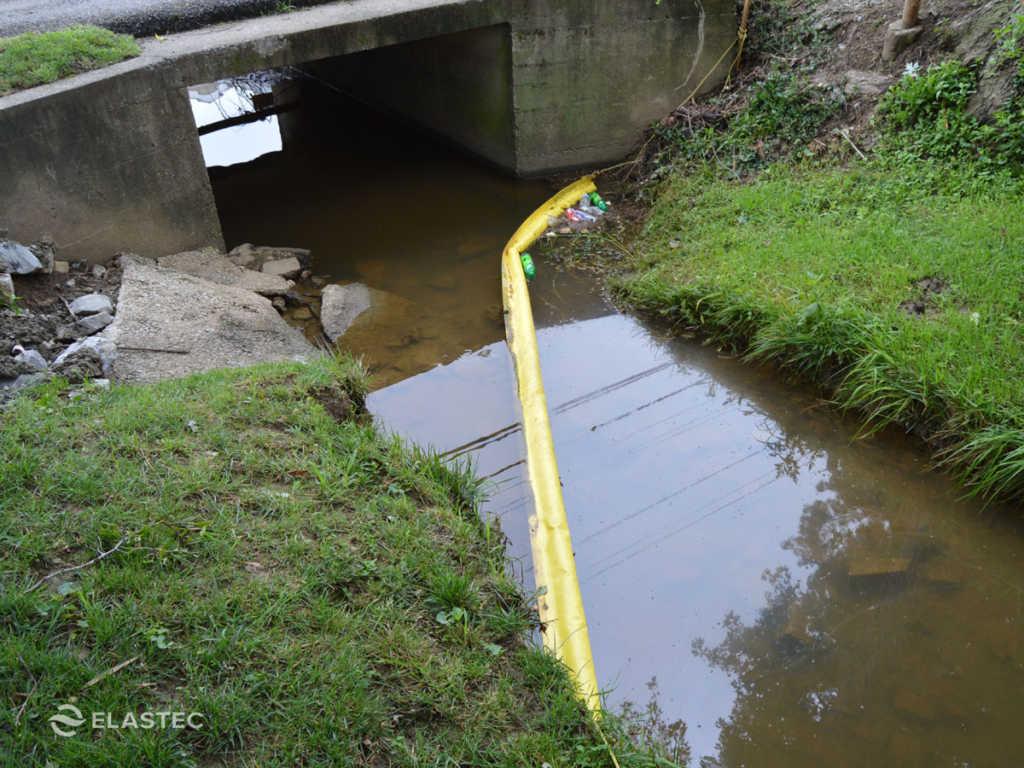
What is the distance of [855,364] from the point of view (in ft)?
17.2

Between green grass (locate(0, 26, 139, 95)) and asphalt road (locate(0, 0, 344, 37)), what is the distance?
0.66 metres

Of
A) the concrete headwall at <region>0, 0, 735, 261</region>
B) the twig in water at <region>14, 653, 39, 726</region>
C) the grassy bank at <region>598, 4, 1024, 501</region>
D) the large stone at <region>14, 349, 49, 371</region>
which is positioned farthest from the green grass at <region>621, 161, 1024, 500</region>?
the twig in water at <region>14, 653, 39, 726</region>

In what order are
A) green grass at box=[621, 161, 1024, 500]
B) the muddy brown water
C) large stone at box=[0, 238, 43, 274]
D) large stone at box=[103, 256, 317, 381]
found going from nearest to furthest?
1. the muddy brown water
2. green grass at box=[621, 161, 1024, 500]
3. large stone at box=[103, 256, 317, 381]
4. large stone at box=[0, 238, 43, 274]

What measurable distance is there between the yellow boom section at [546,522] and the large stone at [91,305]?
2847 millimetres

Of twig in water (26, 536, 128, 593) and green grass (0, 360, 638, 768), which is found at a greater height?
twig in water (26, 536, 128, 593)

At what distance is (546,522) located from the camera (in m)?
4.36

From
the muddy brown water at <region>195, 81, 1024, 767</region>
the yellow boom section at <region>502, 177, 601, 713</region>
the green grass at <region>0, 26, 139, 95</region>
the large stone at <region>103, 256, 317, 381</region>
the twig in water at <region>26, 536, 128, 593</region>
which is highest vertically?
the green grass at <region>0, 26, 139, 95</region>

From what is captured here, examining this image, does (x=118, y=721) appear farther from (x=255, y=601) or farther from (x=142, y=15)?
(x=142, y=15)

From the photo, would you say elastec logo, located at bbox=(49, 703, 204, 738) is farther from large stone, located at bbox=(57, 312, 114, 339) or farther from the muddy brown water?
large stone, located at bbox=(57, 312, 114, 339)

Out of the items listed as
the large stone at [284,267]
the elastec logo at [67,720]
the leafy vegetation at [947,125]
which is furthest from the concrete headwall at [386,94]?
the elastec logo at [67,720]

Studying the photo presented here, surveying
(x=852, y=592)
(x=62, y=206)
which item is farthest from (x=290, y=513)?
(x=62, y=206)

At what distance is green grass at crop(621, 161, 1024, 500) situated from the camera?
15.7 ft

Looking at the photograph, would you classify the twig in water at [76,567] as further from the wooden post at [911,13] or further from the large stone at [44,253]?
the wooden post at [911,13]

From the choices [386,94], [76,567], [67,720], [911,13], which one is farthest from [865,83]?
[67,720]
